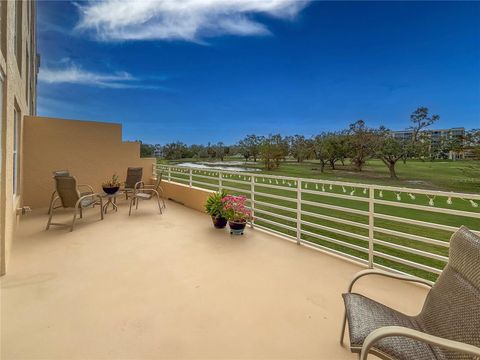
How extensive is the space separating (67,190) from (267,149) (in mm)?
22075

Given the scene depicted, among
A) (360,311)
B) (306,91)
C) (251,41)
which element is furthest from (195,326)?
(306,91)

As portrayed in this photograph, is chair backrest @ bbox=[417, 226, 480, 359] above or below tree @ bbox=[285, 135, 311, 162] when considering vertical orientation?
below

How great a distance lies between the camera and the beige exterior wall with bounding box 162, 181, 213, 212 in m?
5.75

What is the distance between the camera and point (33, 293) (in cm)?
227

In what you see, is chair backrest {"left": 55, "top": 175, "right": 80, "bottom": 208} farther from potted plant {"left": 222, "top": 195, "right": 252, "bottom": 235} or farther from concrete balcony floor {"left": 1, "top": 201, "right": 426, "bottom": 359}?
potted plant {"left": 222, "top": 195, "right": 252, "bottom": 235}

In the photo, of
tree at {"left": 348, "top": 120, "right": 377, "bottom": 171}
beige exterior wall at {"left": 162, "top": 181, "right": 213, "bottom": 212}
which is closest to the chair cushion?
beige exterior wall at {"left": 162, "top": 181, "right": 213, "bottom": 212}

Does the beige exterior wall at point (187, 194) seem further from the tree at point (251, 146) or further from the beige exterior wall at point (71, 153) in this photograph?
the tree at point (251, 146)

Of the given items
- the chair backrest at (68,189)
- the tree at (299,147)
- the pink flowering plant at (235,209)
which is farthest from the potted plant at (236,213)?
the tree at (299,147)

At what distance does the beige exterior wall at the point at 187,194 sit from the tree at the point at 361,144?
20.3 m

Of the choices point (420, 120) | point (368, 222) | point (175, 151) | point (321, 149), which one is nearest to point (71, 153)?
point (368, 222)

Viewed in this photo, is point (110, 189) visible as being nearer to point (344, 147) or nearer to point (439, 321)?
point (439, 321)

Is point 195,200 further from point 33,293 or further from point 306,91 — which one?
point 306,91

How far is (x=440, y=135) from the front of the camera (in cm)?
1973

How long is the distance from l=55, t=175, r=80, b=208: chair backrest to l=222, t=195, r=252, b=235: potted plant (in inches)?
101
